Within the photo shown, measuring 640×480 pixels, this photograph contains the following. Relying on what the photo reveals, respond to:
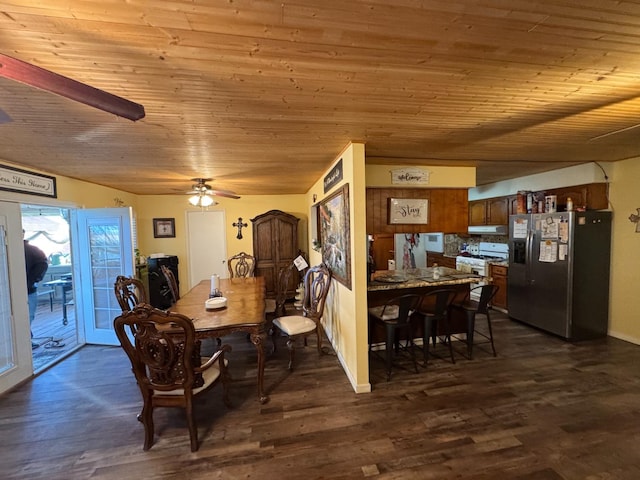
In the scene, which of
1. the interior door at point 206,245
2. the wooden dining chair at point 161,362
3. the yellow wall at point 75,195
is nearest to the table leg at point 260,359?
the wooden dining chair at point 161,362

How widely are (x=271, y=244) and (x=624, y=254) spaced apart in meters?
5.33

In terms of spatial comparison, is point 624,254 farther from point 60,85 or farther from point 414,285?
point 60,85

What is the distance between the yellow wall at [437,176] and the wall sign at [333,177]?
0.44 meters

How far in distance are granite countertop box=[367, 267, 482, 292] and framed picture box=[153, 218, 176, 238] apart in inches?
172

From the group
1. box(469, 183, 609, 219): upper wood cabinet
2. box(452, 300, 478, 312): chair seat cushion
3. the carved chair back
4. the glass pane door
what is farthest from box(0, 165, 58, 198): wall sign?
box(469, 183, 609, 219): upper wood cabinet

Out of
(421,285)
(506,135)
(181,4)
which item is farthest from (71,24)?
(421,285)

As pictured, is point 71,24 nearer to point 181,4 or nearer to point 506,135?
point 181,4

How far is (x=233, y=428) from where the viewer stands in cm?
212

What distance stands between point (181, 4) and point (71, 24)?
47 centimetres

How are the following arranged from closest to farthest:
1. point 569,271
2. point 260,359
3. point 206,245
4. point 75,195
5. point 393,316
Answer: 1. point 260,359
2. point 393,316
3. point 569,271
4. point 75,195
5. point 206,245

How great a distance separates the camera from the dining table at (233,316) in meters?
2.22

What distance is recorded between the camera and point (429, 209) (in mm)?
3504

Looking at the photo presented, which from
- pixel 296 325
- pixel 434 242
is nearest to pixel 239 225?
pixel 296 325

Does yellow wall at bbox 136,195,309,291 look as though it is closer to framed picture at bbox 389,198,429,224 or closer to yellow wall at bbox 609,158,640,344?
framed picture at bbox 389,198,429,224
